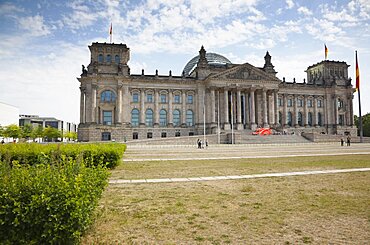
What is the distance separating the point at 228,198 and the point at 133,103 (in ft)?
221

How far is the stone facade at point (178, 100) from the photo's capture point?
7181cm

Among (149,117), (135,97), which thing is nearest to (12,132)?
(135,97)

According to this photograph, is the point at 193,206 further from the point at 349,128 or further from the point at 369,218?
the point at 349,128

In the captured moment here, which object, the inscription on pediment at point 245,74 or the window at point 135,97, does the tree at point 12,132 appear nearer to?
the window at point 135,97

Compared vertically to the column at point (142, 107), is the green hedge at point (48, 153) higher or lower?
lower

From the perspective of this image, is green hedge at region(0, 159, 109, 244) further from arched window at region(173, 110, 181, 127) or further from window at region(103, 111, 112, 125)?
arched window at region(173, 110, 181, 127)

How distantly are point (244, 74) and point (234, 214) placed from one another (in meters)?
73.9

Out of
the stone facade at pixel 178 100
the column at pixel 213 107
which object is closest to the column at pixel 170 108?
the stone facade at pixel 178 100

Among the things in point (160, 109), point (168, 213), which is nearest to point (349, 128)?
point (160, 109)

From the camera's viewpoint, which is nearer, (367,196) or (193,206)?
(193,206)

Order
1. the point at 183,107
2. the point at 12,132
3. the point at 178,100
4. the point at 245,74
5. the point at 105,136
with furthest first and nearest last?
the point at 12,132 → the point at 178,100 → the point at 245,74 → the point at 183,107 → the point at 105,136

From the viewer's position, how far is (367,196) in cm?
1026

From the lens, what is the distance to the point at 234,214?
26.8ft

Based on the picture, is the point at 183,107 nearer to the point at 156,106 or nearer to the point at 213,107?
the point at 156,106
